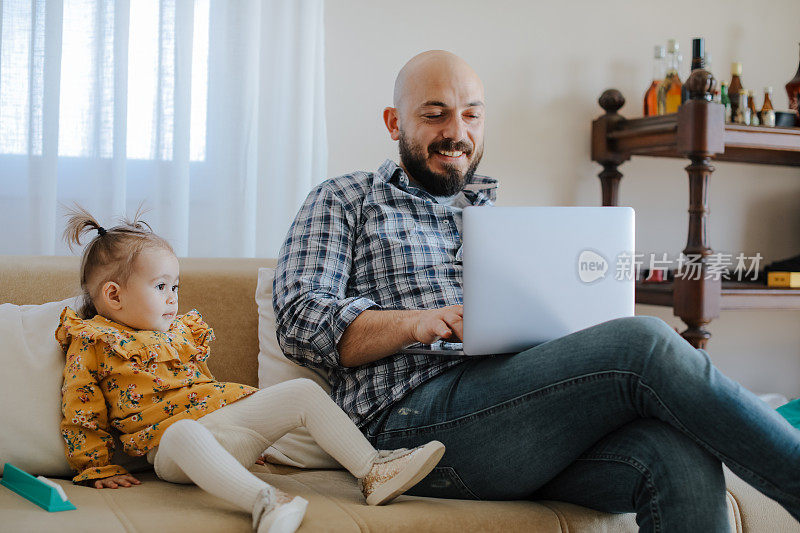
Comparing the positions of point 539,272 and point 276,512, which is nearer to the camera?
point 276,512

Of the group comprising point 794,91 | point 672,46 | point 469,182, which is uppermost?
point 672,46

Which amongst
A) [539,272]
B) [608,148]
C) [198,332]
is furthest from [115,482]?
[608,148]

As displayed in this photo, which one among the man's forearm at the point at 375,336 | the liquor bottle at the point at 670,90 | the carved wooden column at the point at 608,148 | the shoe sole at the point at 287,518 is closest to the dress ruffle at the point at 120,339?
the man's forearm at the point at 375,336

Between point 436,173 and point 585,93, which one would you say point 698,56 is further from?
point 436,173

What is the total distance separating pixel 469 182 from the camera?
1.81 m

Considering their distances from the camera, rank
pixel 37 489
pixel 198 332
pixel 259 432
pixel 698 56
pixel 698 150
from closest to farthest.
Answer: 1. pixel 37 489
2. pixel 259 432
3. pixel 198 332
4. pixel 698 150
5. pixel 698 56

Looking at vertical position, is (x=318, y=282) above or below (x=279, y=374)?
above

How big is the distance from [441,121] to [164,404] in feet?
2.75

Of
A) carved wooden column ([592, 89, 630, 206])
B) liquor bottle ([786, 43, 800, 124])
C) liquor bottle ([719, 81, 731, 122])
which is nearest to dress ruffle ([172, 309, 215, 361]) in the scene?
carved wooden column ([592, 89, 630, 206])

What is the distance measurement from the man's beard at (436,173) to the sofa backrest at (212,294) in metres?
0.43

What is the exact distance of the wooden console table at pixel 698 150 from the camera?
90.0 inches

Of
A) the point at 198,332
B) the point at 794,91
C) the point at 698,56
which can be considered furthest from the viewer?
the point at 794,91

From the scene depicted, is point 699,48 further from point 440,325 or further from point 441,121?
point 440,325

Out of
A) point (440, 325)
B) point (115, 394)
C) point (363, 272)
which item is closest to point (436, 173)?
point (363, 272)
